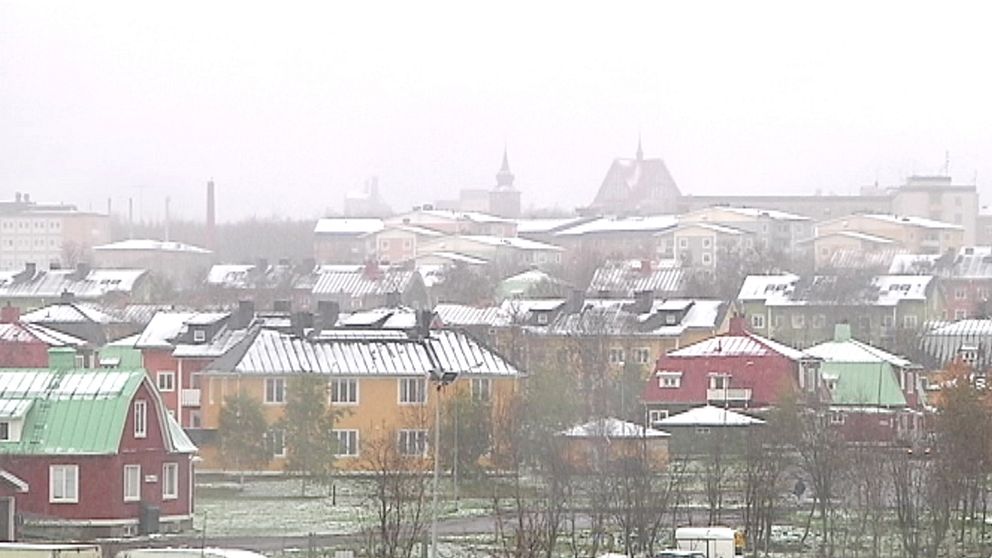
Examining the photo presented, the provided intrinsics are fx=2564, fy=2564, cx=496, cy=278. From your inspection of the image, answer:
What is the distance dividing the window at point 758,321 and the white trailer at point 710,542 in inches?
1698

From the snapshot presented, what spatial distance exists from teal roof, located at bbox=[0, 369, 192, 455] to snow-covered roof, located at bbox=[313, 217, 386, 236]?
83.4m

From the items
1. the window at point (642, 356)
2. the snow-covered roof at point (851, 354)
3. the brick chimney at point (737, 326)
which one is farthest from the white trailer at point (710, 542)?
the window at point (642, 356)

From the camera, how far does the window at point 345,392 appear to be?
39.6 metres

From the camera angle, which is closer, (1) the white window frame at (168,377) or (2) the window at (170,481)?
(2) the window at (170,481)

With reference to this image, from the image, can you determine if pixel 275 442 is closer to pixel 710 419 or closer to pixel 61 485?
pixel 710 419

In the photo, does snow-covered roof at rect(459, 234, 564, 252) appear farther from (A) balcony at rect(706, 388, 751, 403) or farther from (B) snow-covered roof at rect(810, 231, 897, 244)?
(A) balcony at rect(706, 388, 751, 403)

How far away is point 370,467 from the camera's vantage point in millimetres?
35438

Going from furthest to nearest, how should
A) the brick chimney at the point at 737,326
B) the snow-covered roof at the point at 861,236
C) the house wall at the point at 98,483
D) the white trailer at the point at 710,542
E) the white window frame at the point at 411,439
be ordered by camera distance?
the snow-covered roof at the point at 861,236, the brick chimney at the point at 737,326, the white window frame at the point at 411,439, the house wall at the point at 98,483, the white trailer at the point at 710,542

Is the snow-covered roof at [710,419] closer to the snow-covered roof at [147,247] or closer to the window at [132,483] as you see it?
the window at [132,483]

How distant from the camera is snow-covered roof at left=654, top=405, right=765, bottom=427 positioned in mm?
36188

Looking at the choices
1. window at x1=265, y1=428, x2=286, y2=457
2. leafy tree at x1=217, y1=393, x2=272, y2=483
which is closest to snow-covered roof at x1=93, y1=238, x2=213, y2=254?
leafy tree at x1=217, y1=393, x2=272, y2=483

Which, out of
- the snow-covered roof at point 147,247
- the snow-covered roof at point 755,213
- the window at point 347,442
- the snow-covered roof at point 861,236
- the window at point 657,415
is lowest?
the window at point 347,442

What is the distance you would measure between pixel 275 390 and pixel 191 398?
8.46 feet

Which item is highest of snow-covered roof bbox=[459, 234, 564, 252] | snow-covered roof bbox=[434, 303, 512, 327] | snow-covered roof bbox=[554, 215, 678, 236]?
snow-covered roof bbox=[554, 215, 678, 236]
